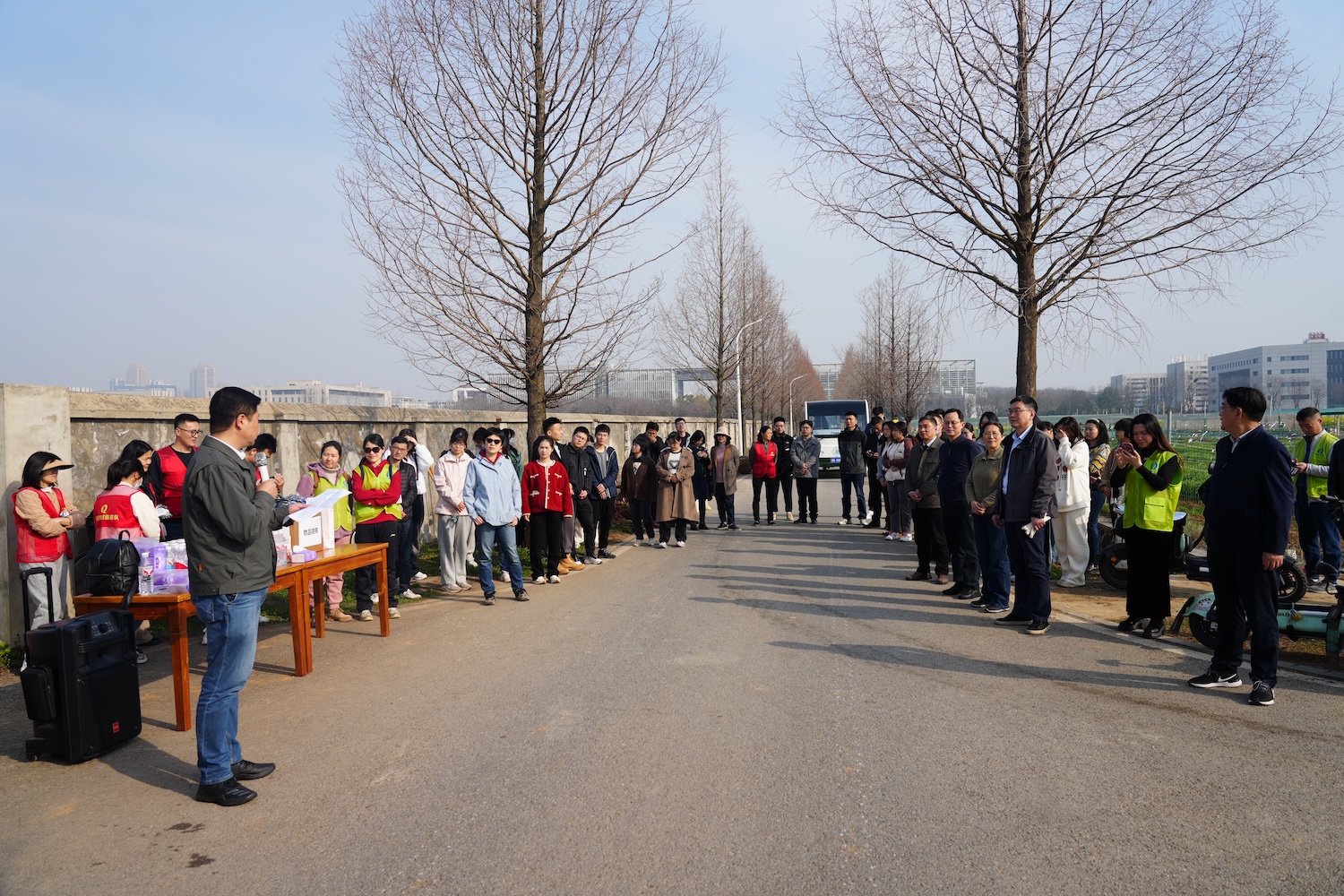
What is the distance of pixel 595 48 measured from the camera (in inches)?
484

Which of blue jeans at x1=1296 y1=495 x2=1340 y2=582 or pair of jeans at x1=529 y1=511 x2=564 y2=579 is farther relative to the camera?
pair of jeans at x1=529 y1=511 x2=564 y2=579

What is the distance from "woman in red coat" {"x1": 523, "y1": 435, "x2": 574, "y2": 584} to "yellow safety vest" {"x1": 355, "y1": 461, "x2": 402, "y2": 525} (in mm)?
2026

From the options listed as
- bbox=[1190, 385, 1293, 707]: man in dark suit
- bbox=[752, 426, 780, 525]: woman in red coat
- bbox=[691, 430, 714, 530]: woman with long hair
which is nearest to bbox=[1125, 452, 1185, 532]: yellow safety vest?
bbox=[1190, 385, 1293, 707]: man in dark suit

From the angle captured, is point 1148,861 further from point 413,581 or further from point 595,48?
point 595,48

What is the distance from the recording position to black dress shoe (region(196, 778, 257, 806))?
4.38 meters

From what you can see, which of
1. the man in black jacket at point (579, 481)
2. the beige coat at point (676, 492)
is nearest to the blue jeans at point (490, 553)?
the man in black jacket at point (579, 481)

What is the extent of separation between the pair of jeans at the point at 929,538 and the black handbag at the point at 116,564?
8.23 meters

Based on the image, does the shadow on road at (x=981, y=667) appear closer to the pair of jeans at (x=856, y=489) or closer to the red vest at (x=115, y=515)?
the red vest at (x=115, y=515)

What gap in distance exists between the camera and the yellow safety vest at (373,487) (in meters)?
8.97

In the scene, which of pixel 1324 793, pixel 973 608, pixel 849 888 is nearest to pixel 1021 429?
pixel 973 608

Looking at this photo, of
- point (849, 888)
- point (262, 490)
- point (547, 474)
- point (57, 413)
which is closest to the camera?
point (849, 888)

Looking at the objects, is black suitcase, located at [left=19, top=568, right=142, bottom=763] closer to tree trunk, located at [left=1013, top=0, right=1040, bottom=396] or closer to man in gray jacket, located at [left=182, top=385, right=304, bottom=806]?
man in gray jacket, located at [left=182, top=385, right=304, bottom=806]

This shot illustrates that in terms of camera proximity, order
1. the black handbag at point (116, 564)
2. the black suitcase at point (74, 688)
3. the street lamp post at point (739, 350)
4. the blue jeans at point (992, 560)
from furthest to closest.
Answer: the street lamp post at point (739, 350), the blue jeans at point (992, 560), the black handbag at point (116, 564), the black suitcase at point (74, 688)

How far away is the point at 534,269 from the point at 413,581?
4725mm
